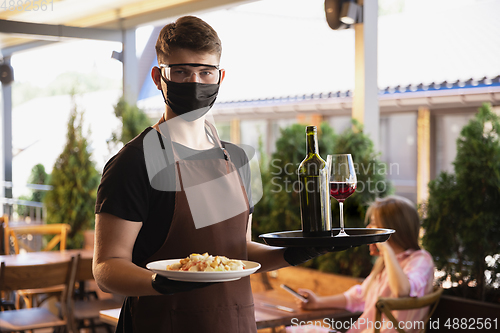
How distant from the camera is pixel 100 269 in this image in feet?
4.27

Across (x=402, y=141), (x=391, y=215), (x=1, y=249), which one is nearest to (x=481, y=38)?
(x=402, y=141)

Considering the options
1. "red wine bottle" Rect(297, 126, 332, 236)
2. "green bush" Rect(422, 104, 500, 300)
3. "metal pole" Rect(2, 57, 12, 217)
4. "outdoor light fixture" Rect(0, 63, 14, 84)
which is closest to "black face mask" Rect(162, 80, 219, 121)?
"red wine bottle" Rect(297, 126, 332, 236)

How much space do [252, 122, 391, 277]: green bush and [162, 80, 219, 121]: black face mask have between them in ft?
8.01

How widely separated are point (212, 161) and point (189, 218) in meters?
0.22

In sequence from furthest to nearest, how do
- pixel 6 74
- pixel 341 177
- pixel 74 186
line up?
pixel 6 74 → pixel 74 186 → pixel 341 177

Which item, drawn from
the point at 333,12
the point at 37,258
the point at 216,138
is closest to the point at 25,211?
the point at 37,258

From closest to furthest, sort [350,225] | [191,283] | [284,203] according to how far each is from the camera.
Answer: [191,283]
[350,225]
[284,203]

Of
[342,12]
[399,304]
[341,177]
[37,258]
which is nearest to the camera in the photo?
[341,177]

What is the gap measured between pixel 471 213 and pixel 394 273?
0.78m

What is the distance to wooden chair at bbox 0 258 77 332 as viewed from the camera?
3412 mm

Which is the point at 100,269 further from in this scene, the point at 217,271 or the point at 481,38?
the point at 481,38

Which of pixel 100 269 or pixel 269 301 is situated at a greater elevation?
pixel 100 269

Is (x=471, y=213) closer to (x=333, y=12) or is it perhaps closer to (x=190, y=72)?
(x=333, y=12)

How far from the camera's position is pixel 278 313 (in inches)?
108
